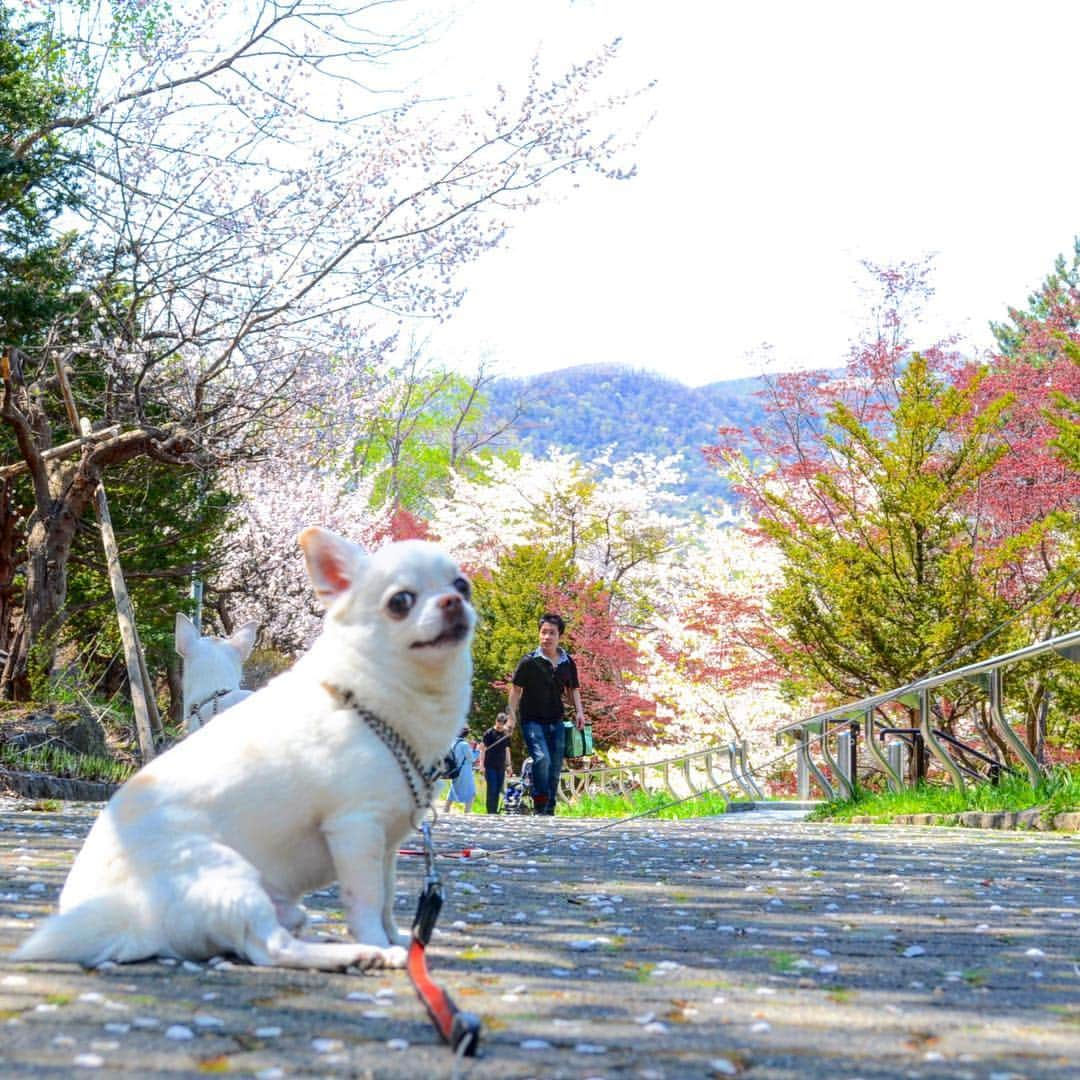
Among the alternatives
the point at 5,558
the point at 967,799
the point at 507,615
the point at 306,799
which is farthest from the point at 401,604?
the point at 507,615

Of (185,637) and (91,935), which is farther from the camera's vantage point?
(185,637)

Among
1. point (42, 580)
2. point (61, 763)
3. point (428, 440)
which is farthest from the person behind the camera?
point (428, 440)

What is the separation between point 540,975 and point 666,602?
35797mm

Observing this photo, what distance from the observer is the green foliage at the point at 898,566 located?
60.8 ft

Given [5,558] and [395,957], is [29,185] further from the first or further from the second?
[395,957]

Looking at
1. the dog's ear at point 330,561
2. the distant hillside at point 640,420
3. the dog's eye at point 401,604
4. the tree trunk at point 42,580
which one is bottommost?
the dog's eye at point 401,604

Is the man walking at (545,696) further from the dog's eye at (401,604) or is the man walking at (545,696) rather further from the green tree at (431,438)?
the green tree at (431,438)

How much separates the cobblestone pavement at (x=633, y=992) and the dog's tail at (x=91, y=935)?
0.05m

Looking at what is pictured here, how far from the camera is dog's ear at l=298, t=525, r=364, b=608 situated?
3.71 m

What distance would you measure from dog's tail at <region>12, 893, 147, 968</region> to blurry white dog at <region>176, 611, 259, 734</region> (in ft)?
16.9

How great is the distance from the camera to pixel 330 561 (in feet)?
12.2

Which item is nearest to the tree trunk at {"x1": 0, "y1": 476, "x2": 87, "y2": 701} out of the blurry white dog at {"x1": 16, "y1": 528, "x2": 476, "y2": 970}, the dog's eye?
the blurry white dog at {"x1": 16, "y1": 528, "x2": 476, "y2": 970}

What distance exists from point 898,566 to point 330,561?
53.5 feet

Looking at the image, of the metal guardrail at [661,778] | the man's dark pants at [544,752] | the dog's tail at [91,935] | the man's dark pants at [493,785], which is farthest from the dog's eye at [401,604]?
the metal guardrail at [661,778]
